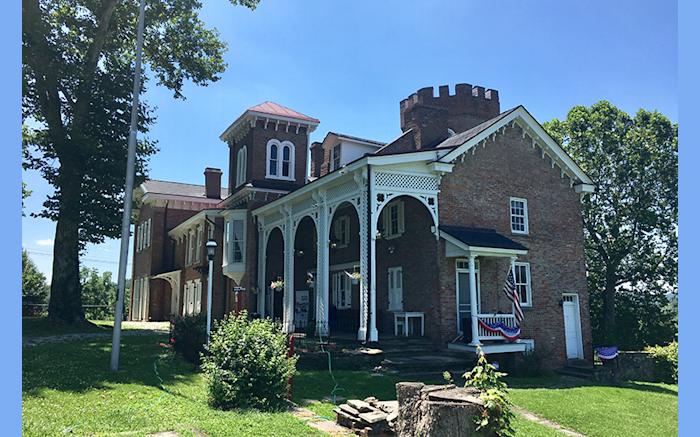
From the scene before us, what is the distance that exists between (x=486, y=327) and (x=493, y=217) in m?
4.53

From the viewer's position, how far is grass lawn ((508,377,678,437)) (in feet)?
34.6

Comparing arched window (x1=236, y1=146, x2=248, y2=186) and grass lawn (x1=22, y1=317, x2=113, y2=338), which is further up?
arched window (x1=236, y1=146, x2=248, y2=186)


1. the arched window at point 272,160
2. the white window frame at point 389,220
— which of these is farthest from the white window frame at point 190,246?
the white window frame at point 389,220

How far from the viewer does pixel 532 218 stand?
2045cm

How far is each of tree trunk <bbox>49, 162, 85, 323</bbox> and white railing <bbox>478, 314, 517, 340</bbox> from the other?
1656 centimetres

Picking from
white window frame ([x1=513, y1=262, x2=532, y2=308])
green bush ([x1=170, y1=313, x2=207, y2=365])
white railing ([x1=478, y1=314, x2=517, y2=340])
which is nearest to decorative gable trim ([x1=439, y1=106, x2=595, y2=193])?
white window frame ([x1=513, y1=262, x2=532, y2=308])

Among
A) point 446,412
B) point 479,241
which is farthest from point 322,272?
point 446,412

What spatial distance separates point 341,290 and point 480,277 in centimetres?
747

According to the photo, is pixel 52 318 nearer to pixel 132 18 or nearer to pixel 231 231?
pixel 231 231

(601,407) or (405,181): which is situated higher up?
(405,181)

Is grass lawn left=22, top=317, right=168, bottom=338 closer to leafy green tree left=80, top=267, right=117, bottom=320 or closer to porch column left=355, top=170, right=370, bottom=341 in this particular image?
porch column left=355, top=170, right=370, bottom=341

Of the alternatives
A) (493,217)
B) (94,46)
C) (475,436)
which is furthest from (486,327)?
(94,46)

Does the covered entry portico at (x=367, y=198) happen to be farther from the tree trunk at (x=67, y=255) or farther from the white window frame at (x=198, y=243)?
the white window frame at (x=198, y=243)

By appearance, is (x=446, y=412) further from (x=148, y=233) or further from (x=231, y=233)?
(x=148, y=233)
